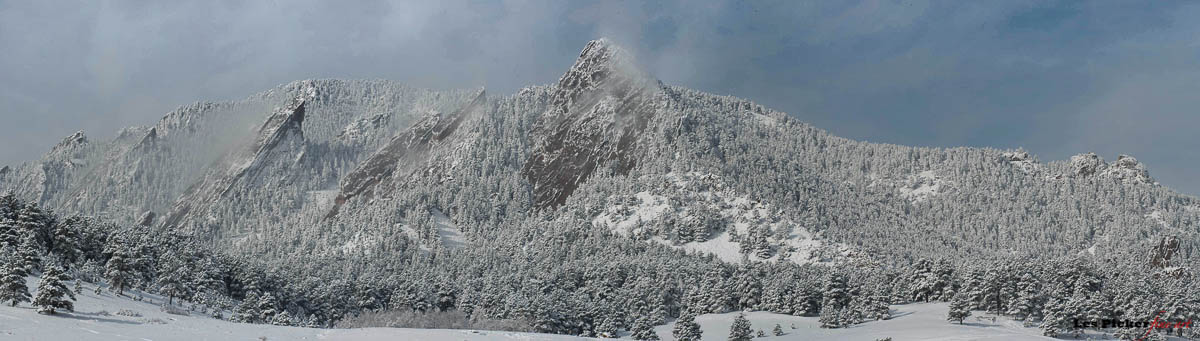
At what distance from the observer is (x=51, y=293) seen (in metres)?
51.9

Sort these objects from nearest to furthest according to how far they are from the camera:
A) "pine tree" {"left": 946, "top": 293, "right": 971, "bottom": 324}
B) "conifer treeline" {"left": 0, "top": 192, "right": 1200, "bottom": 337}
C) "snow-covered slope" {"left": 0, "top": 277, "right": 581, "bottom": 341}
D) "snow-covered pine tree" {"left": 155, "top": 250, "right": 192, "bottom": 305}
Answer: "snow-covered slope" {"left": 0, "top": 277, "right": 581, "bottom": 341} < "conifer treeline" {"left": 0, "top": 192, "right": 1200, "bottom": 337} < "pine tree" {"left": 946, "top": 293, "right": 971, "bottom": 324} < "snow-covered pine tree" {"left": 155, "top": 250, "right": 192, "bottom": 305}

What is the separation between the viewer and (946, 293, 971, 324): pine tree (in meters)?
101

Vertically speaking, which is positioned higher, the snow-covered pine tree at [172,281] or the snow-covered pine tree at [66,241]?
the snow-covered pine tree at [66,241]

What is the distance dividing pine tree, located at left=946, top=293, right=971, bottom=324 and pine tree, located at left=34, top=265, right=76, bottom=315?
85.5m

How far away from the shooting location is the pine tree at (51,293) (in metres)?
50.8

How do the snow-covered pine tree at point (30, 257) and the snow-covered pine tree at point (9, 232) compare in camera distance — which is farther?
the snow-covered pine tree at point (9, 232)

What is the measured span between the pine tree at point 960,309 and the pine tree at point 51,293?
8547 cm

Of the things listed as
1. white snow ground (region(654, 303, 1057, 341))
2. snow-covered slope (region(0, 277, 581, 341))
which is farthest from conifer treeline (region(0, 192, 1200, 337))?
snow-covered slope (region(0, 277, 581, 341))

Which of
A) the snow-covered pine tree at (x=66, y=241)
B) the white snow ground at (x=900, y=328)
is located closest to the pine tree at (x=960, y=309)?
the white snow ground at (x=900, y=328)

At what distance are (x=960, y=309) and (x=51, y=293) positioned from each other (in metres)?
87.3

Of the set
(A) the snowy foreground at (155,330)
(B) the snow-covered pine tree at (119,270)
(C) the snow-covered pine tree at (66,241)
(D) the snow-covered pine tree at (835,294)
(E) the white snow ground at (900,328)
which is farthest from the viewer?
(D) the snow-covered pine tree at (835,294)

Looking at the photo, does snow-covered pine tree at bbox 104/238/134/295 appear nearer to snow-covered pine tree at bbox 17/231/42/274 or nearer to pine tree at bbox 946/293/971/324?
snow-covered pine tree at bbox 17/231/42/274

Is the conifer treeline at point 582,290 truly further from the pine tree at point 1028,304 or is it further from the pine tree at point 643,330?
the pine tree at point 643,330

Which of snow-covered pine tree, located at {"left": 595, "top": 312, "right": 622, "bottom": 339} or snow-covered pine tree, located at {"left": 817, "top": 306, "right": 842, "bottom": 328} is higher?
snow-covered pine tree, located at {"left": 817, "top": 306, "right": 842, "bottom": 328}
